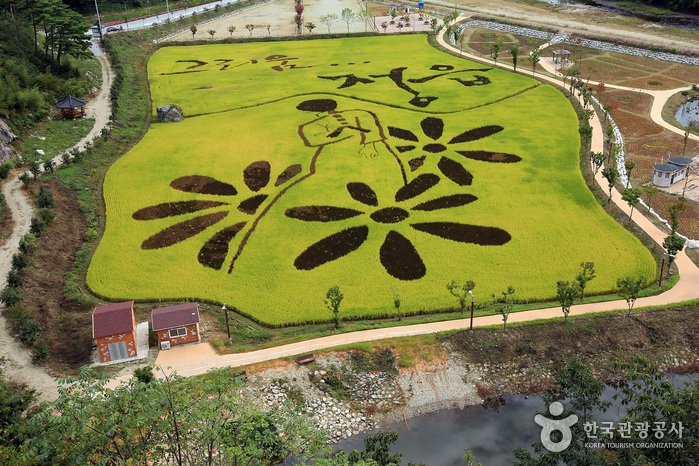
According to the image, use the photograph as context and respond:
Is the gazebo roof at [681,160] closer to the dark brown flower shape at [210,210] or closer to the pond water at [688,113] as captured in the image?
the pond water at [688,113]

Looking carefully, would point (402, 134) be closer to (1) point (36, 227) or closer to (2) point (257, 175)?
(2) point (257, 175)

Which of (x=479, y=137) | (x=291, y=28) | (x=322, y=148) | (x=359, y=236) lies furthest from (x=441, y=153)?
(x=291, y=28)

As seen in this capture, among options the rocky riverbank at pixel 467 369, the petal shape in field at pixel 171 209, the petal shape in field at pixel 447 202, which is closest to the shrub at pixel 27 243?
the petal shape in field at pixel 171 209

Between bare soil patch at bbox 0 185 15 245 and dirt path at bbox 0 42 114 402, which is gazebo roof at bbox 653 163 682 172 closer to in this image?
dirt path at bbox 0 42 114 402

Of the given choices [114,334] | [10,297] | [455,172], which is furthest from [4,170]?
[455,172]

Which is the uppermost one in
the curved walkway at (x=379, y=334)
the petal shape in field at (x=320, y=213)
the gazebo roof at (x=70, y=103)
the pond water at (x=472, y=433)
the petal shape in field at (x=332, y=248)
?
the gazebo roof at (x=70, y=103)

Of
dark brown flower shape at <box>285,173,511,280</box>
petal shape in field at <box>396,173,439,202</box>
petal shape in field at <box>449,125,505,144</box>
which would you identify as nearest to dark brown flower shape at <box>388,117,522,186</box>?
petal shape in field at <box>449,125,505,144</box>

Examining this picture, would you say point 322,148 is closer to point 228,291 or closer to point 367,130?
point 367,130
